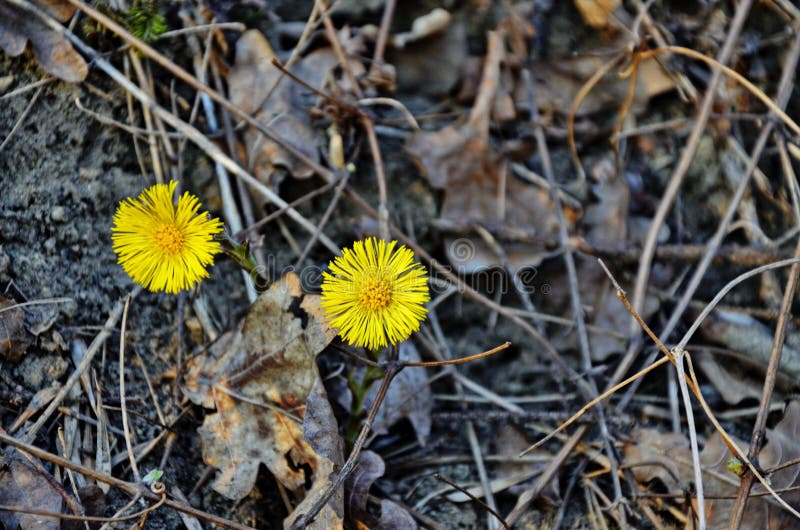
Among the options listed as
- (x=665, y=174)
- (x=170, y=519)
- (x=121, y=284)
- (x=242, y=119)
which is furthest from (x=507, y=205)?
(x=170, y=519)

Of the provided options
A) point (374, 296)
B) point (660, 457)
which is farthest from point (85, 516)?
point (660, 457)

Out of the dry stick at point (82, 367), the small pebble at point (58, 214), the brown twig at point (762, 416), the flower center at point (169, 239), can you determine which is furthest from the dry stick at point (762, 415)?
the small pebble at point (58, 214)

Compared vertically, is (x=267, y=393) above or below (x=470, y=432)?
above

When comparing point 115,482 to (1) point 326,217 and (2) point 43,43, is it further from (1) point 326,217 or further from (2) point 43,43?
(2) point 43,43

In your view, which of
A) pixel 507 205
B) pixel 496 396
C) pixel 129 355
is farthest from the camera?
pixel 507 205

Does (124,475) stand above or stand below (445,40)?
below

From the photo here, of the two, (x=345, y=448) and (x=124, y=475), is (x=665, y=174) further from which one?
(x=124, y=475)

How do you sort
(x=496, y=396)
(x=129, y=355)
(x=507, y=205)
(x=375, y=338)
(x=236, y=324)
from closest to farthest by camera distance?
(x=375, y=338), (x=129, y=355), (x=236, y=324), (x=496, y=396), (x=507, y=205)
